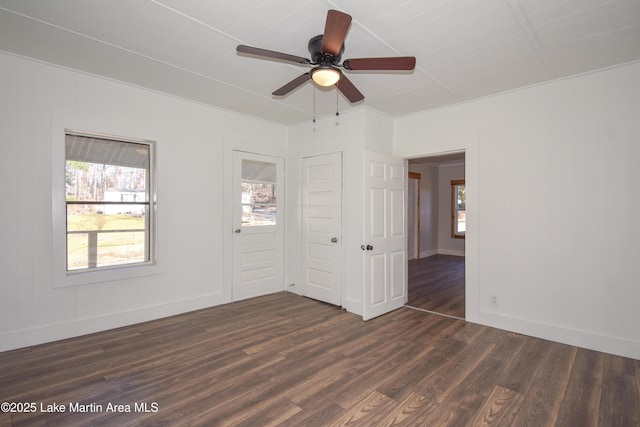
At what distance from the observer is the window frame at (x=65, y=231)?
3.08 metres

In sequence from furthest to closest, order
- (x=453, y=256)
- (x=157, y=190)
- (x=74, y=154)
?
(x=453, y=256)
(x=157, y=190)
(x=74, y=154)

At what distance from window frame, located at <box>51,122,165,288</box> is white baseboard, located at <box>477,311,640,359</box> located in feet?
13.3

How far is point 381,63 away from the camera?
221cm

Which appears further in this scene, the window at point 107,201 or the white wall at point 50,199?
the window at point 107,201

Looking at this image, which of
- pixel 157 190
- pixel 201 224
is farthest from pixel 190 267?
pixel 157 190

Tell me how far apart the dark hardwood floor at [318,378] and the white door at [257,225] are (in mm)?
1121

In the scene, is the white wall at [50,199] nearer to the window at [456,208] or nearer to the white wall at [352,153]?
the white wall at [352,153]

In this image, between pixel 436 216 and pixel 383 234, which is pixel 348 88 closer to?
pixel 383 234

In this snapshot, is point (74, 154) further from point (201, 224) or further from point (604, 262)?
point (604, 262)

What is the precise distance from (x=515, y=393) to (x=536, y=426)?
14.3 inches

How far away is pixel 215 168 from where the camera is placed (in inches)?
168

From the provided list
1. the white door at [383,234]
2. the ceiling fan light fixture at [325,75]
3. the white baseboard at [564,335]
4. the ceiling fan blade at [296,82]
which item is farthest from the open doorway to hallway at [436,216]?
the ceiling fan light fixture at [325,75]

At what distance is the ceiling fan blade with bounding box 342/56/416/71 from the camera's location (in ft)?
7.14

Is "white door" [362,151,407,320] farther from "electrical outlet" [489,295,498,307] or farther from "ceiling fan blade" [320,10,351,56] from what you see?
"ceiling fan blade" [320,10,351,56]
